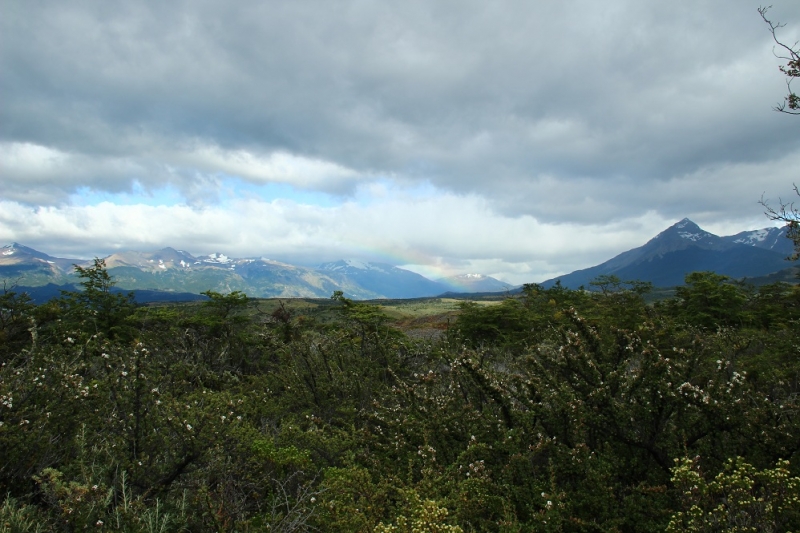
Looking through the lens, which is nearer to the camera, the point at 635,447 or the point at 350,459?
the point at 635,447

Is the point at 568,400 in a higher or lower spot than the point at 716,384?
lower

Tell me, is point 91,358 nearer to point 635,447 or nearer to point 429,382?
point 429,382

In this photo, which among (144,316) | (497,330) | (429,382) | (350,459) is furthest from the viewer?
(497,330)

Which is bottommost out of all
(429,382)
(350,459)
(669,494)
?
(350,459)

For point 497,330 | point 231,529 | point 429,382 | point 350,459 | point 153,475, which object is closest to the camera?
point 231,529

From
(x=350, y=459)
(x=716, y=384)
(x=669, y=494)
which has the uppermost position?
(x=716, y=384)

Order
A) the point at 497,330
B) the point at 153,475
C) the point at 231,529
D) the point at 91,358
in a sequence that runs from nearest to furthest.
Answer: the point at 231,529 < the point at 153,475 < the point at 91,358 < the point at 497,330

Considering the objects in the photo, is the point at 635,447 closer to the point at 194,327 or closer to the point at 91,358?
the point at 91,358

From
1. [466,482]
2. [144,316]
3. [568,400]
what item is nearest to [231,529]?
[466,482]

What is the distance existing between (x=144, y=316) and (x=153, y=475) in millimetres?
12987

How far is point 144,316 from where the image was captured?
644 inches

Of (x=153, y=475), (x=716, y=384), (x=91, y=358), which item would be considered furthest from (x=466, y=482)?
(x=91, y=358)

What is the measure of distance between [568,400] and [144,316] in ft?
54.3

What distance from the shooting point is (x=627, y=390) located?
5988mm
